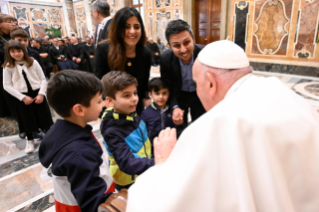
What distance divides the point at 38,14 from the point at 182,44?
17097 millimetres

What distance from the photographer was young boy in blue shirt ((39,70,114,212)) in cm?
106

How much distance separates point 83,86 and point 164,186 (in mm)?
772

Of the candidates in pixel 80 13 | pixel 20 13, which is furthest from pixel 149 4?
pixel 20 13

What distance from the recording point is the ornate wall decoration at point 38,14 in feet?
50.1

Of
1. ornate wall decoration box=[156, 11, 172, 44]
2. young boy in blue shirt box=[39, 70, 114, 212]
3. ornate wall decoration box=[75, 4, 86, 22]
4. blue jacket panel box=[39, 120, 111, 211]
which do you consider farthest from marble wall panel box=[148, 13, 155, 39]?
blue jacket panel box=[39, 120, 111, 211]

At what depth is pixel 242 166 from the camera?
2.62ft

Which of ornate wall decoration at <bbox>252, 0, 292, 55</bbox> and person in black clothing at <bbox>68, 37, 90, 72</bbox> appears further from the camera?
person in black clothing at <bbox>68, 37, 90, 72</bbox>

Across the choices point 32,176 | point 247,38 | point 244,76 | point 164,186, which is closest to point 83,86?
point 164,186

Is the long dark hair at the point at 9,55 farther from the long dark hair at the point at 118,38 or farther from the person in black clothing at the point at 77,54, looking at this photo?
the person in black clothing at the point at 77,54

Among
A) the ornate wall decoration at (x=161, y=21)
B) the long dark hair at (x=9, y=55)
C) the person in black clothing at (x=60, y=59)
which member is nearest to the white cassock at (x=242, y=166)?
the long dark hair at (x=9, y=55)

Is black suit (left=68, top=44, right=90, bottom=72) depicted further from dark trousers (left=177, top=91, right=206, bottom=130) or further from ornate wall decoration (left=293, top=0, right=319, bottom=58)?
ornate wall decoration (left=293, top=0, right=319, bottom=58)

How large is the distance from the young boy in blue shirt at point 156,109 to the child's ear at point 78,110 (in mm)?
1259

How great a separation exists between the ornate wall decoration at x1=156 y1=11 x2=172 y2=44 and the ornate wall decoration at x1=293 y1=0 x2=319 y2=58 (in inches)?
214

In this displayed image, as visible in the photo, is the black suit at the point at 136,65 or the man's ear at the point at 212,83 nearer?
the man's ear at the point at 212,83
